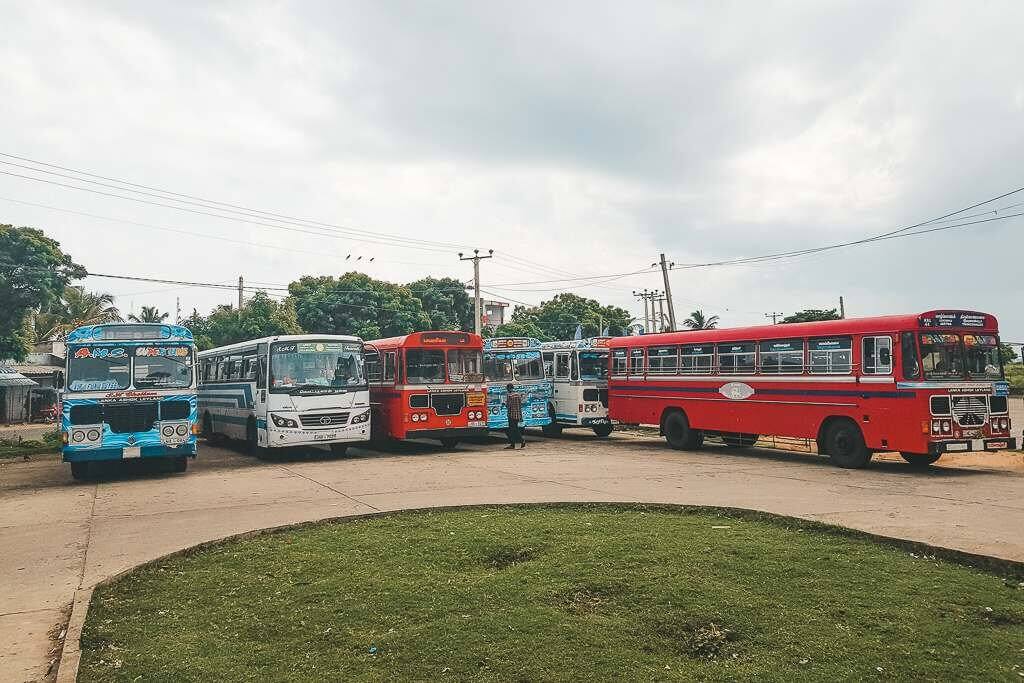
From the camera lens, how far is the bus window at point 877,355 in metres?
14.8

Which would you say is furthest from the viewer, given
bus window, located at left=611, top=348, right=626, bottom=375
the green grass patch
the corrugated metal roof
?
the corrugated metal roof

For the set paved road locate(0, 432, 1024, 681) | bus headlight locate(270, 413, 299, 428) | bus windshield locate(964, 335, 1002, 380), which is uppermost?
bus windshield locate(964, 335, 1002, 380)

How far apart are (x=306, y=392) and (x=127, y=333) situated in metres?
3.94

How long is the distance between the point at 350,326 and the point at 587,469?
42751mm

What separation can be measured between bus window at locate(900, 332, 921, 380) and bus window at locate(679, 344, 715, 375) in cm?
515

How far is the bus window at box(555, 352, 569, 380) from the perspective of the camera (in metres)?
24.1

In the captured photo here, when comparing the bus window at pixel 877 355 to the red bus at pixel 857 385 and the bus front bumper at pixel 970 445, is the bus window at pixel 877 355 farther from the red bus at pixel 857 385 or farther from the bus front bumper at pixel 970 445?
the bus front bumper at pixel 970 445

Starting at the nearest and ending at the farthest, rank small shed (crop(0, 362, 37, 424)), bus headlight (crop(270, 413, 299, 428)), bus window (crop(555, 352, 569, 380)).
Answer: bus headlight (crop(270, 413, 299, 428)), bus window (crop(555, 352, 569, 380)), small shed (crop(0, 362, 37, 424))

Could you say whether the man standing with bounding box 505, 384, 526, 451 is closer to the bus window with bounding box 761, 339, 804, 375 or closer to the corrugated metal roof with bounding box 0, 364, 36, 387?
the bus window with bounding box 761, 339, 804, 375

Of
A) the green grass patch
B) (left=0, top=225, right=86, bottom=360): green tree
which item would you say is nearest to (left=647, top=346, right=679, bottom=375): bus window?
the green grass patch

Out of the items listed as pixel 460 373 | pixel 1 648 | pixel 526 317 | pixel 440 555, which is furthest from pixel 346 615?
pixel 526 317

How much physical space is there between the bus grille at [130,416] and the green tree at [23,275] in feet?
59.1

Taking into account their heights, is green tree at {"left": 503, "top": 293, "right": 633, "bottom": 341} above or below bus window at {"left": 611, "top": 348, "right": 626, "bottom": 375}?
above

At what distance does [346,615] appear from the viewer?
5863mm
